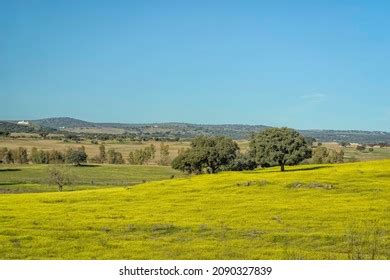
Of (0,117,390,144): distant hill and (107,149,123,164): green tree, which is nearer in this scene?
(0,117,390,144): distant hill

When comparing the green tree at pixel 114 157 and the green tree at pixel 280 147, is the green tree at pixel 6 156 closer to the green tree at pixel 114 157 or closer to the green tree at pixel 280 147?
the green tree at pixel 114 157

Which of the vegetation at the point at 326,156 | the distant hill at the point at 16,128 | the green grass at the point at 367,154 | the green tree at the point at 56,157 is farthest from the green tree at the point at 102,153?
the green grass at the point at 367,154

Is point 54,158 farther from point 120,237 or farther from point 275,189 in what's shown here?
point 120,237

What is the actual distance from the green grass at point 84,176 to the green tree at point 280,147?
884 inches

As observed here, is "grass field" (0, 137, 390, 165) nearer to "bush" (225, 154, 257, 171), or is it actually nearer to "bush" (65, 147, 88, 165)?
"bush" (65, 147, 88, 165)

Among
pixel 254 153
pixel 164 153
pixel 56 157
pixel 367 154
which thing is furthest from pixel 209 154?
pixel 56 157

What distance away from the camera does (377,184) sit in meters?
32.2

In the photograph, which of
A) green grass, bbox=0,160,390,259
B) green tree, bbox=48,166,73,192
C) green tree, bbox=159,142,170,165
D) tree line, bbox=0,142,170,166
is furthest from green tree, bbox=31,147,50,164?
green grass, bbox=0,160,390,259

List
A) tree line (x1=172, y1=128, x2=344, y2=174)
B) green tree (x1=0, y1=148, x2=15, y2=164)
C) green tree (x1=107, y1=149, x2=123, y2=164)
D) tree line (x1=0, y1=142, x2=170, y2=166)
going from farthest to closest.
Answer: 1. green tree (x1=107, y1=149, x2=123, y2=164)
2. tree line (x1=0, y1=142, x2=170, y2=166)
3. green tree (x1=0, y1=148, x2=15, y2=164)
4. tree line (x1=172, y1=128, x2=344, y2=174)

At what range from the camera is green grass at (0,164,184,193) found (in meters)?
61.9

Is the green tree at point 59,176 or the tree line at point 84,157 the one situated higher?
the tree line at point 84,157

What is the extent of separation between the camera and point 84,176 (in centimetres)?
7600

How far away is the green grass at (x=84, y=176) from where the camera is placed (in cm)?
6194

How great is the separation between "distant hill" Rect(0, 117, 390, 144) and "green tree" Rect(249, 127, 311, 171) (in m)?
0.99
